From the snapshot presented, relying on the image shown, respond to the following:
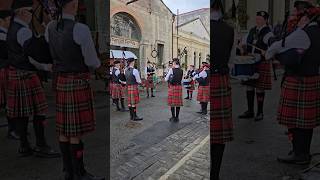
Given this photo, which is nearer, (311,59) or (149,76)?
(149,76)

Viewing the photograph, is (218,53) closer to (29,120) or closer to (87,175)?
(87,175)

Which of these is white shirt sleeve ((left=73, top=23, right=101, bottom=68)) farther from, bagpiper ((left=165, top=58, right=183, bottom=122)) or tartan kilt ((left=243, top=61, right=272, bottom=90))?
tartan kilt ((left=243, top=61, right=272, bottom=90))

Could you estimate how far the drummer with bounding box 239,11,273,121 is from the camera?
73.5 inches

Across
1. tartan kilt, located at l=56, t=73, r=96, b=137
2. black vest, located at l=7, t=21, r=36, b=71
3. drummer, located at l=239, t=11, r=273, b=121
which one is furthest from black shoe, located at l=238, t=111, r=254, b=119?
black vest, located at l=7, t=21, r=36, b=71

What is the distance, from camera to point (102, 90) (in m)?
1.33

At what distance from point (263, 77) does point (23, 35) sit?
4.22ft

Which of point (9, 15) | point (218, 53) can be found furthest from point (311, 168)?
point (9, 15)

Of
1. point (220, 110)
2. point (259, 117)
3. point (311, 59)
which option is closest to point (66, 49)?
point (220, 110)

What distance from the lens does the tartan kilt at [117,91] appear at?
1.23 meters

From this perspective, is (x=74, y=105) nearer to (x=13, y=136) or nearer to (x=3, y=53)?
(x=13, y=136)

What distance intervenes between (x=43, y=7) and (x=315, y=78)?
1.86m

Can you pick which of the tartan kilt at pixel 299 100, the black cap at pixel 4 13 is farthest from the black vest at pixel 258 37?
the black cap at pixel 4 13

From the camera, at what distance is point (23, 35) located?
5.17 ft

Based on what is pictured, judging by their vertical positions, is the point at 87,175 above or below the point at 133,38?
below
